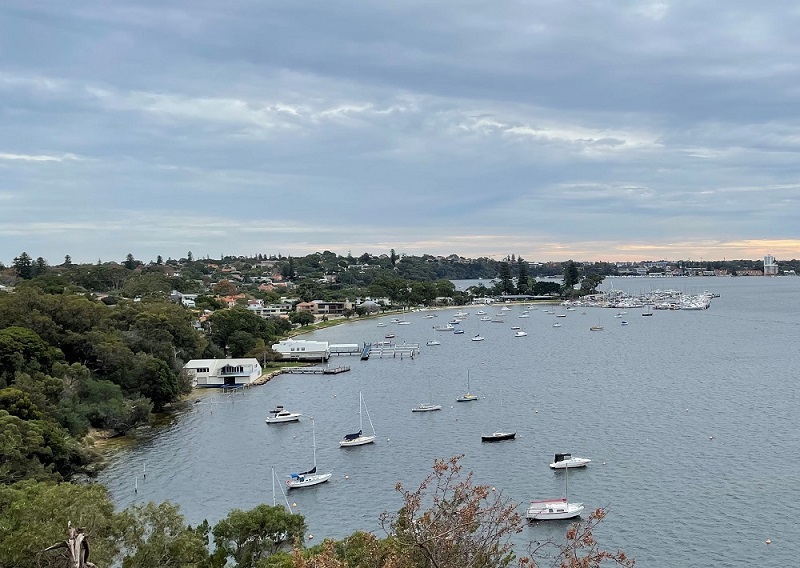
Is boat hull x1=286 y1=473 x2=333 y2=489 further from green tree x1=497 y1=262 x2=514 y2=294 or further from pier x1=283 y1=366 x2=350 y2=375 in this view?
green tree x1=497 y1=262 x2=514 y2=294

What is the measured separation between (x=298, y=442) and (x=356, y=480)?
778 centimetres

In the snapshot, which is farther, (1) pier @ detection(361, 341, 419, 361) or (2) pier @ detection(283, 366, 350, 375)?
(1) pier @ detection(361, 341, 419, 361)

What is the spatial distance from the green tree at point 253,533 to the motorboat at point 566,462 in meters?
15.7

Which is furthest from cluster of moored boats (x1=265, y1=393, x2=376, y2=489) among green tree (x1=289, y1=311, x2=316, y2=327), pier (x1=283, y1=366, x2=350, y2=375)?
green tree (x1=289, y1=311, x2=316, y2=327)

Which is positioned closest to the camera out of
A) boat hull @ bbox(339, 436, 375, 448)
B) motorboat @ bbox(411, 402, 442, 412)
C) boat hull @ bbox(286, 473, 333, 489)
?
boat hull @ bbox(286, 473, 333, 489)

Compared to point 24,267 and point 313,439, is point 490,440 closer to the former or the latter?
point 313,439

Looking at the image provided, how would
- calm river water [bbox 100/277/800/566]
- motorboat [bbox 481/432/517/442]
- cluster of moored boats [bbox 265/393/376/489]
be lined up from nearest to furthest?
calm river water [bbox 100/277/800/566]
cluster of moored boats [bbox 265/393/376/489]
motorboat [bbox 481/432/517/442]

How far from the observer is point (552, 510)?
26203mm

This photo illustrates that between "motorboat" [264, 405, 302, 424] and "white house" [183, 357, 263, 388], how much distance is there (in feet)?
44.2

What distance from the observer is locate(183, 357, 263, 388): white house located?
57.0 m

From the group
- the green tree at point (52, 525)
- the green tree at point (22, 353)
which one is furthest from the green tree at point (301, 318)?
the green tree at point (52, 525)

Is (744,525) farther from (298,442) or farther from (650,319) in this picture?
(650,319)

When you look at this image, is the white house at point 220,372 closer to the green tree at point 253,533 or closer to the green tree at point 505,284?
the green tree at point 253,533

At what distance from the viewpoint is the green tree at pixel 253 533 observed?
18422mm
